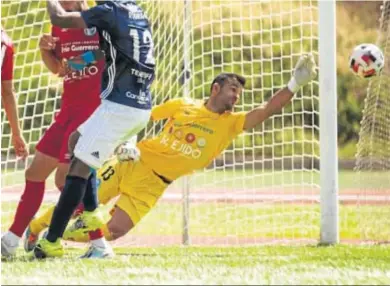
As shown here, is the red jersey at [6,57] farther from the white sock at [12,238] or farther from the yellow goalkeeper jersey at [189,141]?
the yellow goalkeeper jersey at [189,141]

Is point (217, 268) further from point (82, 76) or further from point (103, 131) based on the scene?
point (82, 76)

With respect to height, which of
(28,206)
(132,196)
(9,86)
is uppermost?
(9,86)

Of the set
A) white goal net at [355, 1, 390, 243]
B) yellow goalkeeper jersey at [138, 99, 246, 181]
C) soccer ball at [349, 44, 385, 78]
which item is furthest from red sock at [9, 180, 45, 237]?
white goal net at [355, 1, 390, 243]

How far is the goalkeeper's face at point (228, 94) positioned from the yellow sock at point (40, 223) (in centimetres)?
160

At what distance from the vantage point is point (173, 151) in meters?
9.41

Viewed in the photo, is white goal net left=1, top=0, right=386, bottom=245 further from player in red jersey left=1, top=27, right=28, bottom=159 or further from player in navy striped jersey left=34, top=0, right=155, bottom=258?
player in navy striped jersey left=34, top=0, right=155, bottom=258

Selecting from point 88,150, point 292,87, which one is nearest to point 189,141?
point 292,87

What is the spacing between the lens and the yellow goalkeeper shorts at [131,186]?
9.27 metres

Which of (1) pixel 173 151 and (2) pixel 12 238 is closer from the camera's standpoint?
(2) pixel 12 238

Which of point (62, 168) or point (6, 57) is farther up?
point (6, 57)

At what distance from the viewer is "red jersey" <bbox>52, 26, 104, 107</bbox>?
8352 mm

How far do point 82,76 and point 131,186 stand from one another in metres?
1.25

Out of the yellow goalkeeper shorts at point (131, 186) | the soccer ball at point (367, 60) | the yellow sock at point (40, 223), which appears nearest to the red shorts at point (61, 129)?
the yellow sock at point (40, 223)

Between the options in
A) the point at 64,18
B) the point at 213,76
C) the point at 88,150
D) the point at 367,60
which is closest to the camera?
the point at 64,18
